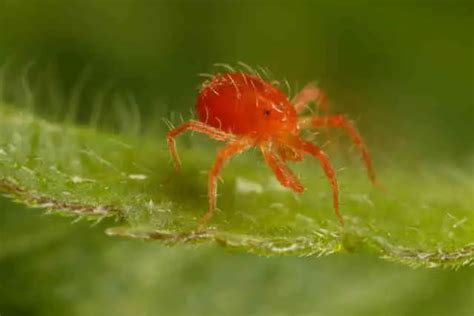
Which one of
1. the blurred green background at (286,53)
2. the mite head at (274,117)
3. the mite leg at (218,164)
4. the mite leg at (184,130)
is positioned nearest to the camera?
the mite leg at (218,164)

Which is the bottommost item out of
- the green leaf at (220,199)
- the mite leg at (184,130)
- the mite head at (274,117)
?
the green leaf at (220,199)

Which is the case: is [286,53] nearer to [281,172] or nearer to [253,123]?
[253,123]

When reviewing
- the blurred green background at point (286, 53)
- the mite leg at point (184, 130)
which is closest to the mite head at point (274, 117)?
the mite leg at point (184, 130)

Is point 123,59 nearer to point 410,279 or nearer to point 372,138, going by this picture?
point 372,138

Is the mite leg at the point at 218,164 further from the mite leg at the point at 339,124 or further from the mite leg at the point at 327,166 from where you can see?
the mite leg at the point at 339,124

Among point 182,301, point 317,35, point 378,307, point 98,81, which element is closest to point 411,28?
point 317,35

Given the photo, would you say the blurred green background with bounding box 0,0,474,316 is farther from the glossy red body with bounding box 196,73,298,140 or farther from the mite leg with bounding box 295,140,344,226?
the mite leg with bounding box 295,140,344,226

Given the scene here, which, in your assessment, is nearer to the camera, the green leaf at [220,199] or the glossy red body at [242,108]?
the green leaf at [220,199]
